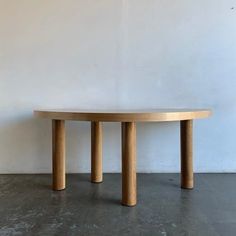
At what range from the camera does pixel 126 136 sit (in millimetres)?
1266

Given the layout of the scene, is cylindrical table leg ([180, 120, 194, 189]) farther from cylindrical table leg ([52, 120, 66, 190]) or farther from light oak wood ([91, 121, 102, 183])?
cylindrical table leg ([52, 120, 66, 190])

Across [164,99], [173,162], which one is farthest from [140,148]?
[164,99]

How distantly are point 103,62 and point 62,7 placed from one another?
500mm

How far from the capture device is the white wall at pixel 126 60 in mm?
1842

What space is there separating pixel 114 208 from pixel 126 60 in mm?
1060

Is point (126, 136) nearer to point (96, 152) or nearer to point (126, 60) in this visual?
point (96, 152)

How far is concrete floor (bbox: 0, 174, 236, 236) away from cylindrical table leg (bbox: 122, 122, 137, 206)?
0.05 m

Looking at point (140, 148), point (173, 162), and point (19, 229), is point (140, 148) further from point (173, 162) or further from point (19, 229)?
point (19, 229)

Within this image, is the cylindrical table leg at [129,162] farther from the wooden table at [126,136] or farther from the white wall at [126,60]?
the white wall at [126,60]

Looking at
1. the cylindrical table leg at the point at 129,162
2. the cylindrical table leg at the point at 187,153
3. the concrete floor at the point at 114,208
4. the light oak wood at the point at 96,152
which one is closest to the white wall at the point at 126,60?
the light oak wood at the point at 96,152

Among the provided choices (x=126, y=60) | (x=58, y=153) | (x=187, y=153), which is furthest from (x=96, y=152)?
(x=126, y=60)

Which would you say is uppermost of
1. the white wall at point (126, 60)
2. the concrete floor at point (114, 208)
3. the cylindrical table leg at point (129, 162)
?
the white wall at point (126, 60)

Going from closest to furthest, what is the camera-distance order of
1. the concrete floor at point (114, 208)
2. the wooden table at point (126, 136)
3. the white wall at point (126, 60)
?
the concrete floor at point (114, 208), the wooden table at point (126, 136), the white wall at point (126, 60)

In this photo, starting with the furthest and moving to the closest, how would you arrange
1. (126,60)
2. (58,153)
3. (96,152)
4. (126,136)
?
1. (126,60)
2. (96,152)
3. (58,153)
4. (126,136)
